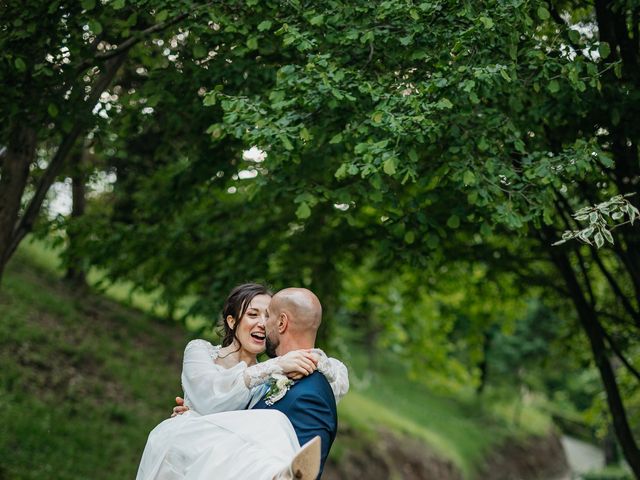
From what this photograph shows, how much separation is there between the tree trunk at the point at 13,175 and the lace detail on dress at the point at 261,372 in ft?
15.1

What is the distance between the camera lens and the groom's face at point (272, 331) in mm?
4254

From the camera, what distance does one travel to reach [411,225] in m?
7.21

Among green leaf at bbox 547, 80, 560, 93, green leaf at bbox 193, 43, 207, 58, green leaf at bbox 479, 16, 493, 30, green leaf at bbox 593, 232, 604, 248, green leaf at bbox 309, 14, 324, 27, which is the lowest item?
green leaf at bbox 593, 232, 604, 248

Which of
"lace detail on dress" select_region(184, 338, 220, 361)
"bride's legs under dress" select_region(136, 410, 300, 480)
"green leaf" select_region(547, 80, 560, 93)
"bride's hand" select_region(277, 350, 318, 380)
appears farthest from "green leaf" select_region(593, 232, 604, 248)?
"lace detail on dress" select_region(184, 338, 220, 361)

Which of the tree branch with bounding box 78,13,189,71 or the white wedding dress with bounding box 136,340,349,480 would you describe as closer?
the white wedding dress with bounding box 136,340,349,480

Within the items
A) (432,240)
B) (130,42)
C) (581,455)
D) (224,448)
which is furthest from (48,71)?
(581,455)

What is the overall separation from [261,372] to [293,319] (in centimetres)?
33

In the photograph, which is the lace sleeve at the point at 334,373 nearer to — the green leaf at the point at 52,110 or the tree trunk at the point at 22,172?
the green leaf at the point at 52,110

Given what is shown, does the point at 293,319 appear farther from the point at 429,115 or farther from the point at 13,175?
the point at 13,175

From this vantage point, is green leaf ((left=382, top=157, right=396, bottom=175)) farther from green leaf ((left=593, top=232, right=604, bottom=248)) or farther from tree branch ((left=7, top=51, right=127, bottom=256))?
tree branch ((left=7, top=51, right=127, bottom=256))

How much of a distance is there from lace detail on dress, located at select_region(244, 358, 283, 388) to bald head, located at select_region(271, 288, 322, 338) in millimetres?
237

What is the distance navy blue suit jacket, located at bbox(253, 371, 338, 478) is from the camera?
4.02 metres

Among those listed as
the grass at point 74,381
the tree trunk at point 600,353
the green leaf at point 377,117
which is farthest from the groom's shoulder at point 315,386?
the grass at point 74,381

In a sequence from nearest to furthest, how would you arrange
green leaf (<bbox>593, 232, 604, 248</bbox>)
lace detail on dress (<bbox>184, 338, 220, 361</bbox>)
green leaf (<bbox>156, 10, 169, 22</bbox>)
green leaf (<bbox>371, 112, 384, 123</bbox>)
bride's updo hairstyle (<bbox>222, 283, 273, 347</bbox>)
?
lace detail on dress (<bbox>184, 338, 220, 361</bbox>) → bride's updo hairstyle (<bbox>222, 283, 273, 347</bbox>) → green leaf (<bbox>593, 232, 604, 248</bbox>) → green leaf (<bbox>371, 112, 384, 123</bbox>) → green leaf (<bbox>156, 10, 169, 22</bbox>)
